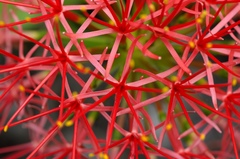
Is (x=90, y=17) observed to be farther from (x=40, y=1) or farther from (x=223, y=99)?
(x=223, y=99)

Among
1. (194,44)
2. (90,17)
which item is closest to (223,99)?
(194,44)

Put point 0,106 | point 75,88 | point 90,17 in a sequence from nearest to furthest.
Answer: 1. point 90,17
2. point 0,106
3. point 75,88

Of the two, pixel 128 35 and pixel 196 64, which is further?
pixel 196 64

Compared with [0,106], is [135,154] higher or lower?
lower

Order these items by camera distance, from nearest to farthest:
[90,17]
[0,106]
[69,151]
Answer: [90,17], [69,151], [0,106]

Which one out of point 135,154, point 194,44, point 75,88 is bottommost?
point 135,154

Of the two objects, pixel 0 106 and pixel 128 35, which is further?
pixel 0 106

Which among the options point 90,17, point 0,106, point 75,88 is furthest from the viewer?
point 75,88

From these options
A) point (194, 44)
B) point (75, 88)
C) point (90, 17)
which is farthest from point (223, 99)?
point (75, 88)

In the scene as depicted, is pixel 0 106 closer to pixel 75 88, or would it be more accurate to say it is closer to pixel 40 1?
pixel 75 88
